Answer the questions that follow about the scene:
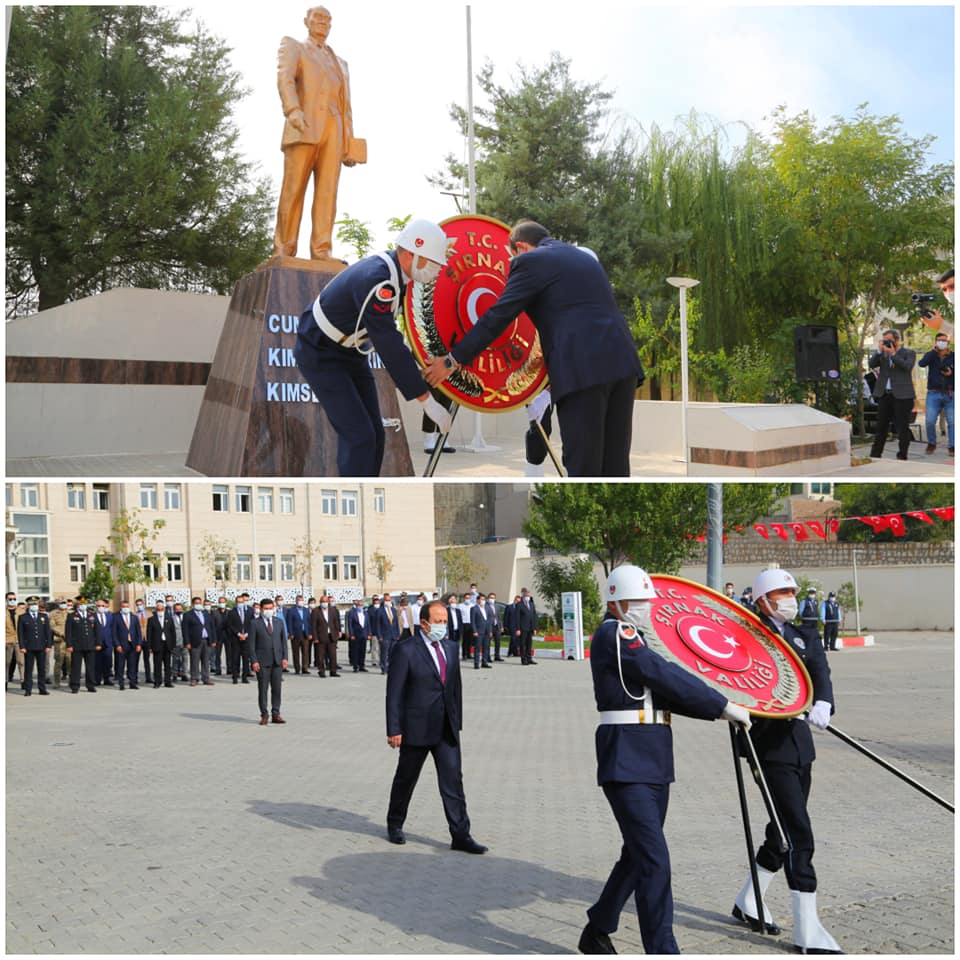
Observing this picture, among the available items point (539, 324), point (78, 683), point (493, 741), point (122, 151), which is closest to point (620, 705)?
point (539, 324)

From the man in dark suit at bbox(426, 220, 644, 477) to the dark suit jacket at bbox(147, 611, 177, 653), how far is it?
15.9 metres

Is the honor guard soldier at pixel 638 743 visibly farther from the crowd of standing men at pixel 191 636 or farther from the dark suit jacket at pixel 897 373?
the crowd of standing men at pixel 191 636

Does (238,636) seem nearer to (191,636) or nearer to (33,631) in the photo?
(191,636)

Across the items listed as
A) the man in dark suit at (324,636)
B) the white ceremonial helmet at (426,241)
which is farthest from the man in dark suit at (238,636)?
the white ceremonial helmet at (426,241)

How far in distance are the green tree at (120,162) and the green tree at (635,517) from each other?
13009mm

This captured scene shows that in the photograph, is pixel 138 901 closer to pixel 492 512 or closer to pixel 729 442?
pixel 729 442

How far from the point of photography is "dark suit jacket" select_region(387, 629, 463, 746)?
266 inches

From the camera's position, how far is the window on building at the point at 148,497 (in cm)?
4497

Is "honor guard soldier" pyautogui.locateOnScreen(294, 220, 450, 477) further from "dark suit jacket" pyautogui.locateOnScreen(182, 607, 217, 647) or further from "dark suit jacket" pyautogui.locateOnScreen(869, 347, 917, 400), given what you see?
"dark suit jacket" pyautogui.locateOnScreen(182, 607, 217, 647)

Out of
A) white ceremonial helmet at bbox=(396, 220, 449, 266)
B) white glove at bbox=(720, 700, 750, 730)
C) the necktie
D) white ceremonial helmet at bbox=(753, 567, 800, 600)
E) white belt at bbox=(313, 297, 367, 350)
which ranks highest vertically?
white ceremonial helmet at bbox=(396, 220, 449, 266)

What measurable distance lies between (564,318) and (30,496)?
38.9 metres

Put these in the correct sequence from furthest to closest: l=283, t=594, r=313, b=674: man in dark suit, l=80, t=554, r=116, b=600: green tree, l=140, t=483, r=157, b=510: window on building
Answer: l=140, t=483, r=157, b=510: window on building < l=80, t=554, r=116, b=600: green tree < l=283, t=594, r=313, b=674: man in dark suit

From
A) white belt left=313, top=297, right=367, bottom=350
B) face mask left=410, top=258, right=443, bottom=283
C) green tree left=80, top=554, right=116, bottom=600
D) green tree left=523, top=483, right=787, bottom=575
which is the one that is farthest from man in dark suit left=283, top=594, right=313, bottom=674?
face mask left=410, top=258, right=443, bottom=283

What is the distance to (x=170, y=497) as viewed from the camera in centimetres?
4403
